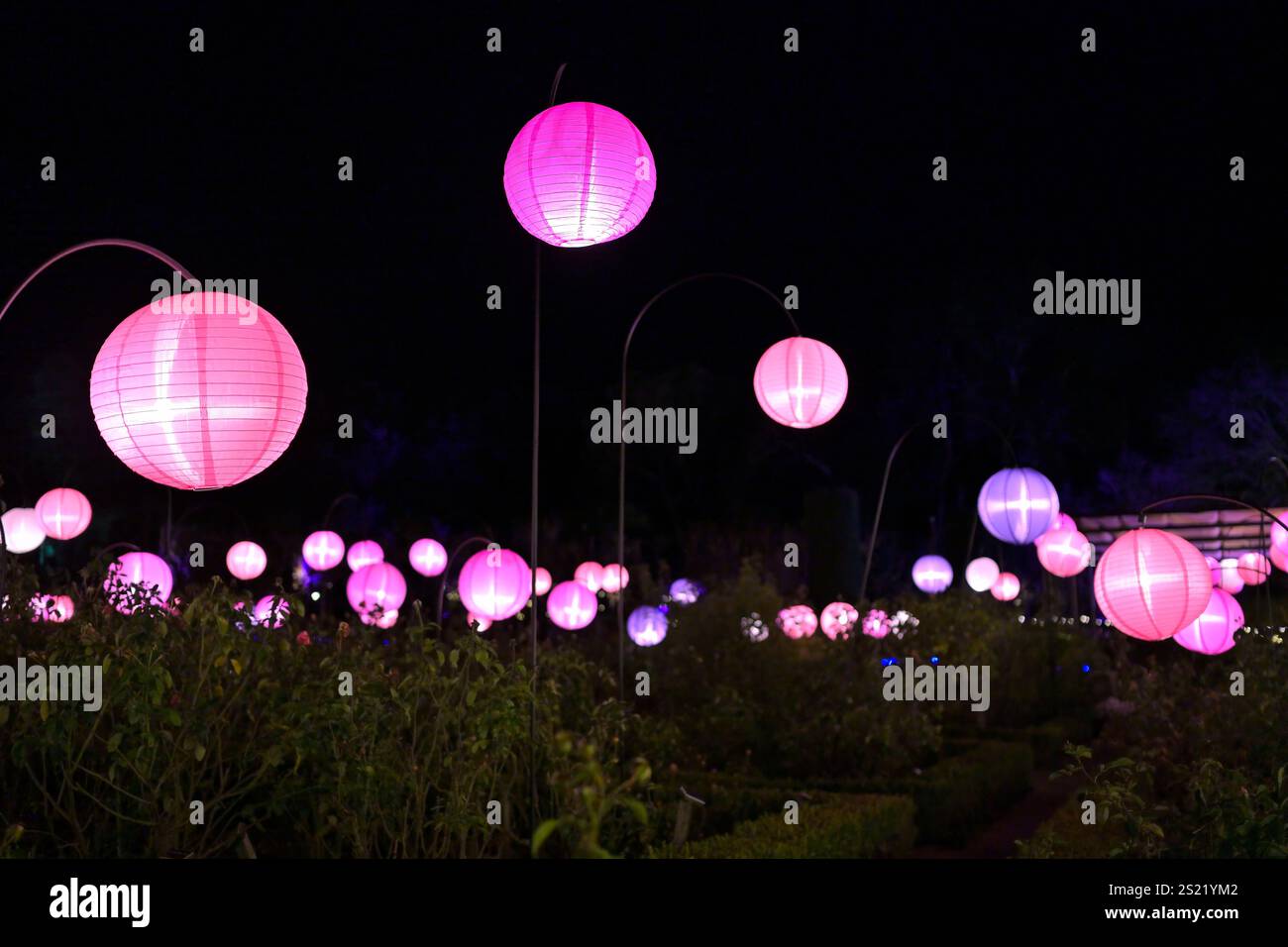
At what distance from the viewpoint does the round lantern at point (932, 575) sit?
69.5 ft

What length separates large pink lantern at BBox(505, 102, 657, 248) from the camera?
6.38 m

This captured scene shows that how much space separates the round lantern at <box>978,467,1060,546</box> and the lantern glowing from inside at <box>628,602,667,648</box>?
6322mm

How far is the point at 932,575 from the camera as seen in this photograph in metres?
21.3

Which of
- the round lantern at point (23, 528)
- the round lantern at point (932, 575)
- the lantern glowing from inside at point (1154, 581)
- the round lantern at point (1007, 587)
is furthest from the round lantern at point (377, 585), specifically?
the round lantern at point (1007, 587)

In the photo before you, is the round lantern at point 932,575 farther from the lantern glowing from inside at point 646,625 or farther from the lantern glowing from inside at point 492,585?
the lantern glowing from inside at point 492,585

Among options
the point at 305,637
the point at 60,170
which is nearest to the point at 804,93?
the point at 60,170

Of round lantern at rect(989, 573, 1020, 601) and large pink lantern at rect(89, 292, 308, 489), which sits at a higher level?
large pink lantern at rect(89, 292, 308, 489)

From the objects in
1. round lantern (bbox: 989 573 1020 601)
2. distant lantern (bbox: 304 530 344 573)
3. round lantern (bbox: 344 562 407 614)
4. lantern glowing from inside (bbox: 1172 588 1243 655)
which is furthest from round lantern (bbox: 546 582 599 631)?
round lantern (bbox: 989 573 1020 601)

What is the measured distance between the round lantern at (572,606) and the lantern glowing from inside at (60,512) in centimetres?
546

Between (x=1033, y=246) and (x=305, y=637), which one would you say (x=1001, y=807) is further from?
(x=1033, y=246)

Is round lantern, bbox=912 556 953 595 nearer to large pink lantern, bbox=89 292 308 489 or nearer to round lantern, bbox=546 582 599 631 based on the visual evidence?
round lantern, bbox=546 582 599 631
